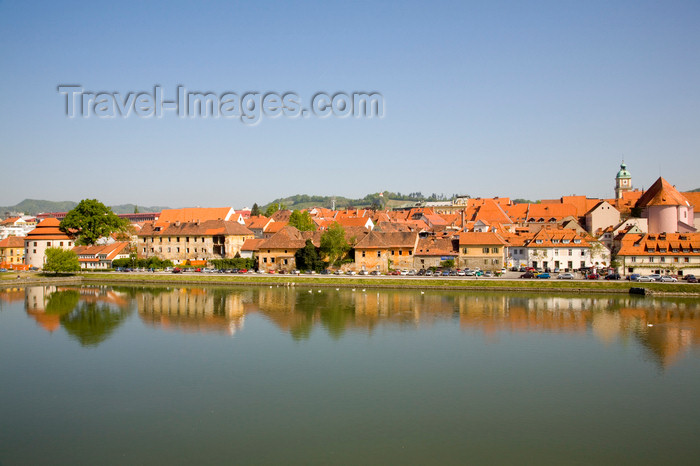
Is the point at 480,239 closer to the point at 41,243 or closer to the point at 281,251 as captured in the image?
the point at 281,251

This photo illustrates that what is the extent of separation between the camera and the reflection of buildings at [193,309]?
2241cm

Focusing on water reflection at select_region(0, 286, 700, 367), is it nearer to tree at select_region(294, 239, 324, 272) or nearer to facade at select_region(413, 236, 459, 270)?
tree at select_region(294, 239, 324, 272)

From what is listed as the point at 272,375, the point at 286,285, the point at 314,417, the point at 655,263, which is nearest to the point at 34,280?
the point at 286,285

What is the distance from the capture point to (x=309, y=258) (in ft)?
121

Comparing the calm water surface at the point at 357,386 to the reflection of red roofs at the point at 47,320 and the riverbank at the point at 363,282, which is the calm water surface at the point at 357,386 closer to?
the reflection of red roofs at the point at 47,320

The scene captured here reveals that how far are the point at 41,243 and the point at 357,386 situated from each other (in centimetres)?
4110

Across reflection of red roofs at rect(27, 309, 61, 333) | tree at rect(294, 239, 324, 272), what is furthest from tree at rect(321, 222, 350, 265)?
reflection of red roofs at rect(27, 309, 61, 333)

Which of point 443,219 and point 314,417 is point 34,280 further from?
point 443,219

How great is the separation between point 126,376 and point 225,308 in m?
10.9

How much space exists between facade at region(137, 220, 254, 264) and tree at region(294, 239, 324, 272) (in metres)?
7.88

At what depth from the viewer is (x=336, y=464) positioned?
10.2m

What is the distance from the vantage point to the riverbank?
28.2 meters

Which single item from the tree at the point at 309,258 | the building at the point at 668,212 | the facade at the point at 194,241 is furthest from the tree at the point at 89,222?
the building at the point at 668,212

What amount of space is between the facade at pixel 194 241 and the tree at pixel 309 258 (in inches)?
310
